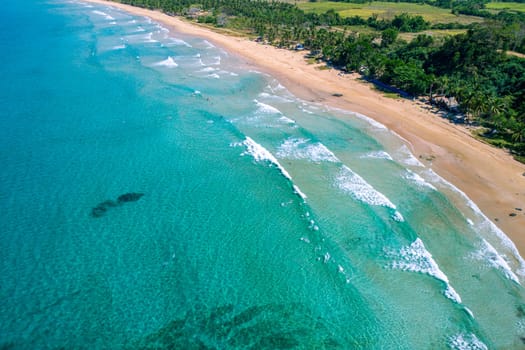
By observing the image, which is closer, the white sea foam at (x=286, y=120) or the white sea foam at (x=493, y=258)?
the white sea foam at (x=493, y=258)

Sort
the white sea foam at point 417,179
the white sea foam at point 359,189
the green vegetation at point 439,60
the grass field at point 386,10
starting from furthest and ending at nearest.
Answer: the grass field at point 386,10 < the green vegetation at point 439,60 < the white sea foam at point 417,179 < the white sea foam at point 359,189

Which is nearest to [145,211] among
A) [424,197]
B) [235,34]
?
[424,197]

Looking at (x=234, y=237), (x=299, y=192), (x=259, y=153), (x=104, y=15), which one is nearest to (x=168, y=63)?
(x=259, y=153)

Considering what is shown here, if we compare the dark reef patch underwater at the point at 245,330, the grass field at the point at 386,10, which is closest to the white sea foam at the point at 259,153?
the dark reef patch underwater at the point at 245,330

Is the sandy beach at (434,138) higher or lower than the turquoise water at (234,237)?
higher

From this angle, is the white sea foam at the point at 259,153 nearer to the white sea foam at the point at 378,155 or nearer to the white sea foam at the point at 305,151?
the white sea foam at the point at 305,151

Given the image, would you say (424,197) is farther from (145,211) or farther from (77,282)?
(77,282)

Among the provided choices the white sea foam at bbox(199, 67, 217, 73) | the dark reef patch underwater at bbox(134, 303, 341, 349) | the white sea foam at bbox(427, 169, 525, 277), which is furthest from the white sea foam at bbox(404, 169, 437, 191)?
the white sea foam at bbox(199, 67, 217, 73)

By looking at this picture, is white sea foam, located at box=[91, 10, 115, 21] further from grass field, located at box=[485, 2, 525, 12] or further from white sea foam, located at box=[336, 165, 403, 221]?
grass field, located at box=[485, 2, 525, 12]
